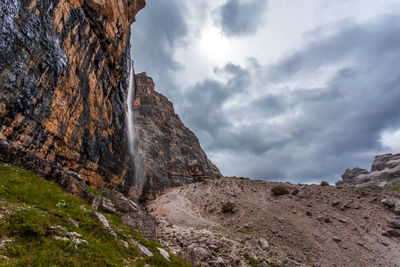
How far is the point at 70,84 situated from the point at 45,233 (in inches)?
942

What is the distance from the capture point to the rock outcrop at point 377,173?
145 metres

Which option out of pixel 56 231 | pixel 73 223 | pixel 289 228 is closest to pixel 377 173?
pixel 289 228

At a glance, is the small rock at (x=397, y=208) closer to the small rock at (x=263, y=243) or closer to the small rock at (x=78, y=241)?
the small rock at (x=263, y=243)

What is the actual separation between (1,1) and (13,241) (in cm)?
2088

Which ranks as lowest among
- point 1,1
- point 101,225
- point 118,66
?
point 101,225

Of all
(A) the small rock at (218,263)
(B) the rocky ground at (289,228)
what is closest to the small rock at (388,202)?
(B) the rocky ground at (289,228)

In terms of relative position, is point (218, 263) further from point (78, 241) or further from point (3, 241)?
point (3, 241)

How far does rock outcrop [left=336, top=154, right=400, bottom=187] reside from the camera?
145250 millimetres

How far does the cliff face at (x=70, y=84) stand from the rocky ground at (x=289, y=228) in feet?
56.2

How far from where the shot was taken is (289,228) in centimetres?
→ 2536

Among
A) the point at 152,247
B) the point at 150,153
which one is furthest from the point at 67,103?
the point at 150,153

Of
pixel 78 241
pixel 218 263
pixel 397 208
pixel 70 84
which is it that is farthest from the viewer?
pixel 397 208

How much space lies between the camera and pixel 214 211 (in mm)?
38094

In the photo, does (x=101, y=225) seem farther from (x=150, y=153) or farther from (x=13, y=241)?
(x=150, y=153)
